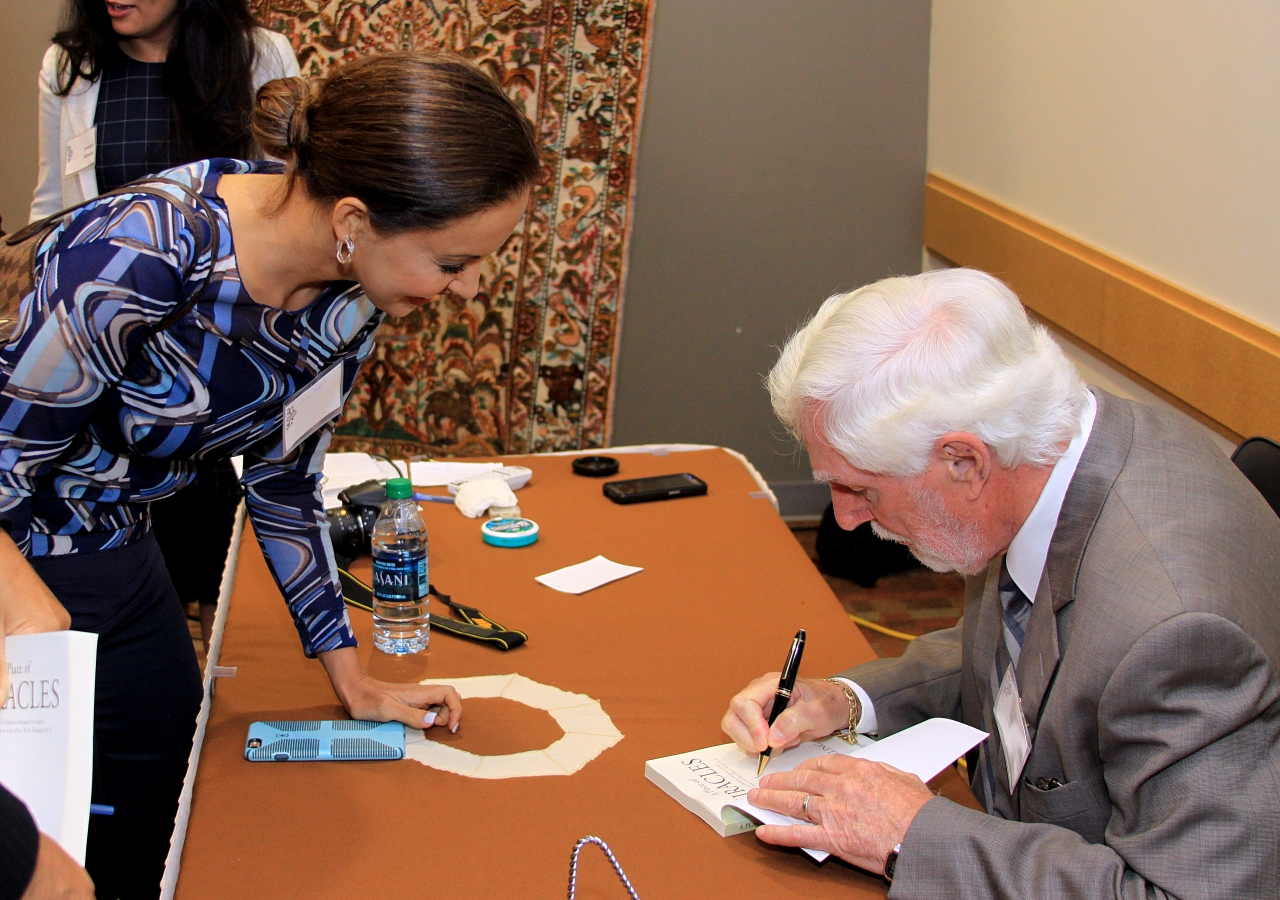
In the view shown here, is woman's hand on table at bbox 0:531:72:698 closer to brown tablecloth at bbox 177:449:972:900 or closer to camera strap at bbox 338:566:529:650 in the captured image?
brown tablecloth at bbox 177:449:972:900

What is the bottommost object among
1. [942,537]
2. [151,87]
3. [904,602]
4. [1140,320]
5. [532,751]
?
[904,602]

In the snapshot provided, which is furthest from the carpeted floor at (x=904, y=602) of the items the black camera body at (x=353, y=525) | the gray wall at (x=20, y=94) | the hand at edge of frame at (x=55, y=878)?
the gray wall at (x=20, y=94)

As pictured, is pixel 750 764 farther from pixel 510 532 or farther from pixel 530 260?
pixel 530 260

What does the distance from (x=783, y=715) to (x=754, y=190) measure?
2946 millimetres

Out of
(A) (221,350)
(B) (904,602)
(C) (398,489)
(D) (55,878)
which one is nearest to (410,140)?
(A) (221,350)

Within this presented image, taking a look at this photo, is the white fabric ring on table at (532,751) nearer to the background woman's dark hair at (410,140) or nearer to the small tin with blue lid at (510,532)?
the small tin with blue lid at (510,532)

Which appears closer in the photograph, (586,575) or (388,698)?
(388,698)

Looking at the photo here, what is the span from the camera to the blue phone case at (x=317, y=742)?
4.09 ft

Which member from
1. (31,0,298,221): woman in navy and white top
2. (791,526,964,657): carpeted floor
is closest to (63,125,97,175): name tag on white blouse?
(31,0,298,221): woman in navy and white top

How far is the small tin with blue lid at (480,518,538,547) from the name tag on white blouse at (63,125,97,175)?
3.93 ft

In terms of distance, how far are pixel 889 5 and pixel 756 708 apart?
3.30 meters

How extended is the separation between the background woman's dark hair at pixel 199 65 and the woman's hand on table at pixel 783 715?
A: 5.35 ft

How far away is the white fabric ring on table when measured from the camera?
4.06ft

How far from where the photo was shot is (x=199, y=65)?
2203 millimetres
